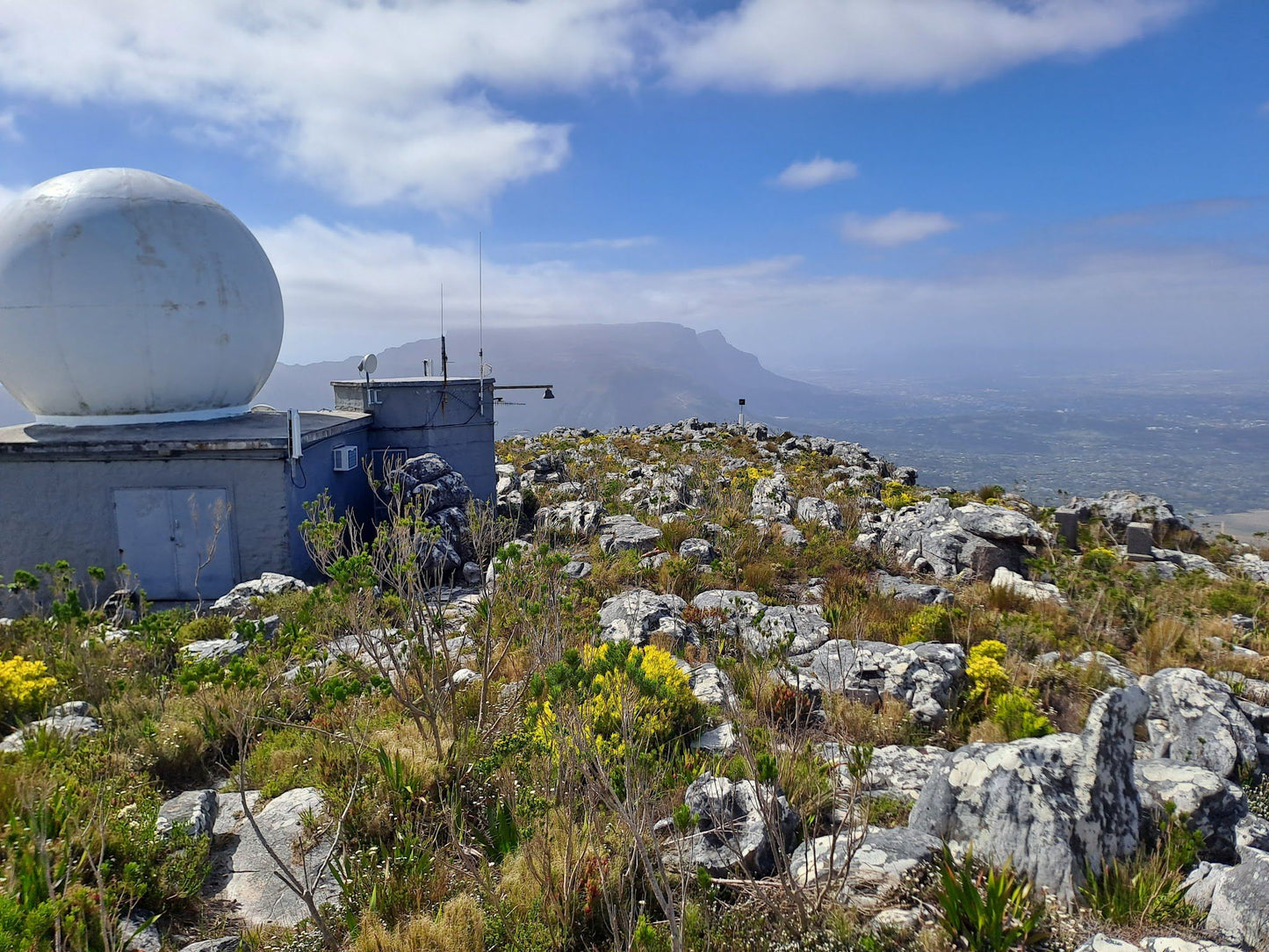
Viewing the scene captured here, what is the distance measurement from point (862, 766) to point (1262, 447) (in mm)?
150753

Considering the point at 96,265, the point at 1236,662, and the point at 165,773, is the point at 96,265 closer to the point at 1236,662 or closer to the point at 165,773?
the point at 165,773

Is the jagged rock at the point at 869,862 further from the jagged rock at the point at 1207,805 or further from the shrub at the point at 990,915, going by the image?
the jagged rock at the point at 1207,805

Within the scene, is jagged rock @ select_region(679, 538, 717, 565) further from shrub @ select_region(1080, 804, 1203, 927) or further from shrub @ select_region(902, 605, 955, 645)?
shrub @ select_region(1080, 804, 1203, 927)

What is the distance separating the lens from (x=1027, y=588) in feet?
29.0

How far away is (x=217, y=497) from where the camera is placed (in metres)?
10.5

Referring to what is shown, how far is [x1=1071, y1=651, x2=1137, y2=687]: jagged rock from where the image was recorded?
19.4 ft

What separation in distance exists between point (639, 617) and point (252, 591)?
17.9 ft

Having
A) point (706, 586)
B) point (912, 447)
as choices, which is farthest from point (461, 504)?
point (912, 447)

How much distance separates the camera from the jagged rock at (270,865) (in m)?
3.71

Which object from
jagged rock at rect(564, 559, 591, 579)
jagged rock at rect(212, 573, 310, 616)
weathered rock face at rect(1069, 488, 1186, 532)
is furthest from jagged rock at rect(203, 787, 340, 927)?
weathered rock face at rect(1069, 488, 1186, 532)

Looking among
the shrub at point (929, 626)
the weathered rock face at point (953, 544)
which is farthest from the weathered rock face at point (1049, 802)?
the weathered rock face at point (953, 544)

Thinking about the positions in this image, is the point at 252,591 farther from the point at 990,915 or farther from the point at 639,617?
the point at 990,915

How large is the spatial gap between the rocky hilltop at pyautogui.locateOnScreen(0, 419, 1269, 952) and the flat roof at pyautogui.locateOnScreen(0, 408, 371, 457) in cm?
302

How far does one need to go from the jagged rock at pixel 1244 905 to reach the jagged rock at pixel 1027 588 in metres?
5.70
